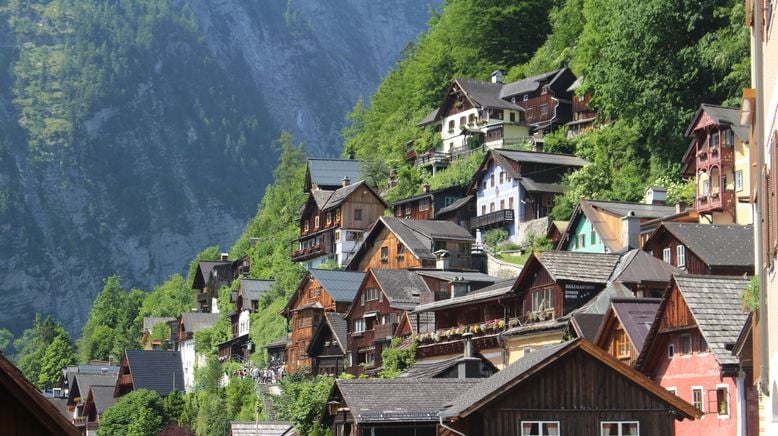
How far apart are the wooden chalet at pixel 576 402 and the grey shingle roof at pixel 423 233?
46.6 meters

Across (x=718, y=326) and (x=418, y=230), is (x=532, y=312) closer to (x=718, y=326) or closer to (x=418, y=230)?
(x=718, y=326)

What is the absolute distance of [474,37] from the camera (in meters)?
130

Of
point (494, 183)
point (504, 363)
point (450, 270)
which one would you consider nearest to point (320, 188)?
point (494, 183)

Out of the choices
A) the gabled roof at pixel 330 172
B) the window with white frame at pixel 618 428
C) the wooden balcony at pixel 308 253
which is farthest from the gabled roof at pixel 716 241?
the gabled roof at pixel 330 172

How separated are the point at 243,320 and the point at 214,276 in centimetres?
2606

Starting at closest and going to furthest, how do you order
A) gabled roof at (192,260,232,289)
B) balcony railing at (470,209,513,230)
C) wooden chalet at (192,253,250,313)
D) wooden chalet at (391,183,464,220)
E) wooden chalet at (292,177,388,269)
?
balcony railing at (470,209,513,230)
wooden chalet at (391,183,464,220)
wooden chalet at (292,177,388,269)
wooden chalet at (192,253,250,313)
gabled roof at (192,260,232,289)

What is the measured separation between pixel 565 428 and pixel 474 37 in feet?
Result: 306

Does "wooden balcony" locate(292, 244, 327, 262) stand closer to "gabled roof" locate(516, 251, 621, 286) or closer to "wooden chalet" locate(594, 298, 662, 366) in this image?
"gabled roof" locate(516, 251, 621, 286)

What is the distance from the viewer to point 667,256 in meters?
54.3

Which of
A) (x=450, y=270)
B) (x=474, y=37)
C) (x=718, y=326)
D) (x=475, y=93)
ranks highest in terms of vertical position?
(x=474, y=37)

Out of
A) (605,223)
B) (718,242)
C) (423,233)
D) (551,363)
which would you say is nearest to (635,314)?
(551,363)

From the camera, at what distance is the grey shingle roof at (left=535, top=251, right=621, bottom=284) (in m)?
54.9

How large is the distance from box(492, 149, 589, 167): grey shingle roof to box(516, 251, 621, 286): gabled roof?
3501cm

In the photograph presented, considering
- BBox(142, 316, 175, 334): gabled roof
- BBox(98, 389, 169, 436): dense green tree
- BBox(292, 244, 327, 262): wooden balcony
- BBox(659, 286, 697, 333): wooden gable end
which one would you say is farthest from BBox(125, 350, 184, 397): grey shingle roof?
BBox(659, 286, 697, 333): wooden gable end
